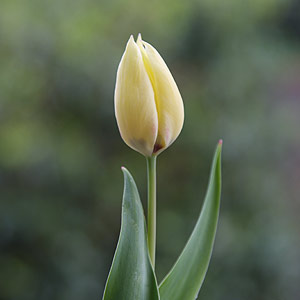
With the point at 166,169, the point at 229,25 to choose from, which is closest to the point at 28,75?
the point at 166,169

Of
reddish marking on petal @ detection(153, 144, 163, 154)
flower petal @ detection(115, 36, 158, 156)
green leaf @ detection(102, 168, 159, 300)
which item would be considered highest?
flower petal @ detection(115, 36, 158, 156)

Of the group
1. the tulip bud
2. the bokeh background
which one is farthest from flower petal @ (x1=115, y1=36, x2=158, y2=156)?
the bokeh background

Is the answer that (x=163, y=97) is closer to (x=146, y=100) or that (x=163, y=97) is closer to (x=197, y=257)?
(x=146, y=100)

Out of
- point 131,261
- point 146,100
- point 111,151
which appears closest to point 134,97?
point 146,100

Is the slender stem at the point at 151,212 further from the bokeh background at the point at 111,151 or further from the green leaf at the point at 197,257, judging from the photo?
the bokeh background at the point at 111,151

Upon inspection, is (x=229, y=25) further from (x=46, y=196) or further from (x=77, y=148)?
(x=46, y=196)

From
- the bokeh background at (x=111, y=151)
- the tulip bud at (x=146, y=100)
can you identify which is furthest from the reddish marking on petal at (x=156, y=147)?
the bokeh background at (x=111, y=151)

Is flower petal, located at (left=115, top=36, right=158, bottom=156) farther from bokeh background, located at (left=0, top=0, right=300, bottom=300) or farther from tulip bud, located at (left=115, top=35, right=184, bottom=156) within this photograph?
bokeh background, located at (left=0, top=0, right=300, bottom=300)
